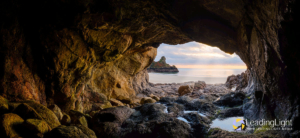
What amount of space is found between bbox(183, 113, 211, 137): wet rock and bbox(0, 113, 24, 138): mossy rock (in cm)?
630

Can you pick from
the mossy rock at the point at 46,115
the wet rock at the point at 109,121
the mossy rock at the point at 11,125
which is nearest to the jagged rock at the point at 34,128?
the mossy rock at the point at 11,125

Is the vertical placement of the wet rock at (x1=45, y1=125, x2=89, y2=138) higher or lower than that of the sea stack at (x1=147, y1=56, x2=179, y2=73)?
lower

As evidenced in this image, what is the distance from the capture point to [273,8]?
13.7 ft

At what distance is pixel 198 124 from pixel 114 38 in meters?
7.26

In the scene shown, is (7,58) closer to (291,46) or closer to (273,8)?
(273,8)

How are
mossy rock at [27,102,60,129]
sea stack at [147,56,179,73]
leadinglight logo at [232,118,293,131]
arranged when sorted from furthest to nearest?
sea stack at [147,56,179,73] < mossy rock at [27,102,60,129] < leadinglight logo at [232,118,293,131]

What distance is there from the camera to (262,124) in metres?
6.50

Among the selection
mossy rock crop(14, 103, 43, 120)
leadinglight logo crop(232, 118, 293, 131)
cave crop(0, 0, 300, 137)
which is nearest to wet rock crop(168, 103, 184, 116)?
leadinglight logo crop(232, 118, 293, 131)

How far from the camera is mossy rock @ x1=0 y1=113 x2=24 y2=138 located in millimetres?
3850

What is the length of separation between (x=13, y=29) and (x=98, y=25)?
3.59 m

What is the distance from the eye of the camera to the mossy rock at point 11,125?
385cm

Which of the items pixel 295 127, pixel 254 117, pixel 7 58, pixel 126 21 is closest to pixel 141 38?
pixel 126 21

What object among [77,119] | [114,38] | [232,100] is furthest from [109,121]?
[232,100]

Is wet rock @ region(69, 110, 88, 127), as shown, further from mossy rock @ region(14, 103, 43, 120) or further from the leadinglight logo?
the leadinglight logo
